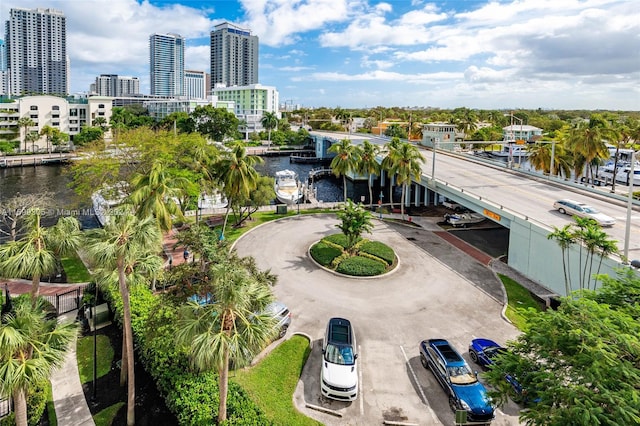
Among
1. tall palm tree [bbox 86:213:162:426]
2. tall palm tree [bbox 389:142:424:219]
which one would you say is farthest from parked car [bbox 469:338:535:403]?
tall palm tree [bbox 389:142:424:219]

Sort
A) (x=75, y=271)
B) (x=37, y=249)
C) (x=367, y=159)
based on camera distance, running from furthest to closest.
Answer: (x=367, y=159)
(x=75, y=271)
(x=37, y=249)

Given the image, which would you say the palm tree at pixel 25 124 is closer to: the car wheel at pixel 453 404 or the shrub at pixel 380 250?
the shrub at pixel 380 250

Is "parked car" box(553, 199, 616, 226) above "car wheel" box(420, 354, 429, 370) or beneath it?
above

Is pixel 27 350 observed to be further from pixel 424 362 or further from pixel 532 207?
pixel 532 207

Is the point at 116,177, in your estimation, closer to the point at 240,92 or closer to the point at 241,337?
the point at 241,337

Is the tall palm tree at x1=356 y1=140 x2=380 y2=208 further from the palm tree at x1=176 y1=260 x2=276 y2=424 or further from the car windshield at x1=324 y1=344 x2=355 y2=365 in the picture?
the palm tree at x1=176 y1=260 x2=276 y2=424

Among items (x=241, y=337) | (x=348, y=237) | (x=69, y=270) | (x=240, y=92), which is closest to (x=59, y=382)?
(x=241, y=337)

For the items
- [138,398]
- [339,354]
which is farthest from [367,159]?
[138,398]
